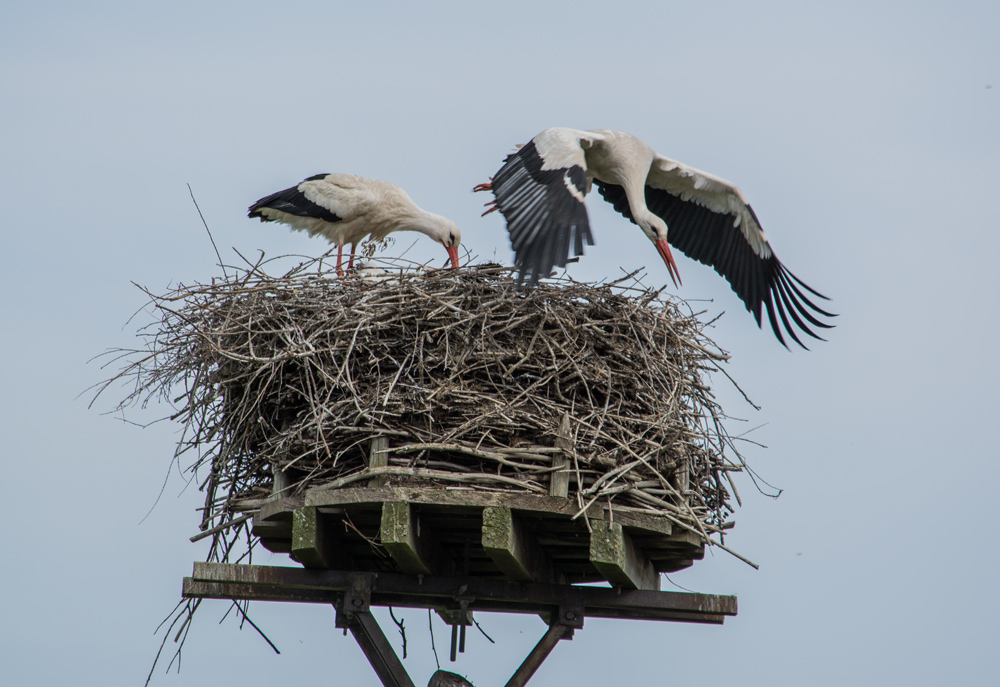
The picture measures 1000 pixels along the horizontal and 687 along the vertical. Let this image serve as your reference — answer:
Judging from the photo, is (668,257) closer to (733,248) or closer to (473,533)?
(733,248)

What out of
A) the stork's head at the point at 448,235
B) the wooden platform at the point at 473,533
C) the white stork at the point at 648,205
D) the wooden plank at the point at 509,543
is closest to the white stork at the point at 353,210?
the stork's head at the point at 448,235

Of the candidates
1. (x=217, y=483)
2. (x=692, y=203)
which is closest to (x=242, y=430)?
(x=217, y=483)

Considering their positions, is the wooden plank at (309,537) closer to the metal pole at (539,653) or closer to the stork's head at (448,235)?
the metal pole at (539,653)

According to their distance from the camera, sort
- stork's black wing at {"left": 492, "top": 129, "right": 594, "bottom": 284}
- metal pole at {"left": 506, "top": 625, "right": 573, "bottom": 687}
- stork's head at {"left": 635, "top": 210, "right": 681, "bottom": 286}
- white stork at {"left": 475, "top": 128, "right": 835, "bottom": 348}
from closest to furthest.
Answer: metal pole at {"left": 506, "top": 625, "right": 573, "bottom": 687}
stork's black wing at {"left": 492, "top": 129, "right": 594, "bottom": 284}
white stork at {"left": 475, "top": 128, "right": 835, "bottom": 348}
stork's head at {"left": 635, "top": 210, "right": 681, "bottom": 286}

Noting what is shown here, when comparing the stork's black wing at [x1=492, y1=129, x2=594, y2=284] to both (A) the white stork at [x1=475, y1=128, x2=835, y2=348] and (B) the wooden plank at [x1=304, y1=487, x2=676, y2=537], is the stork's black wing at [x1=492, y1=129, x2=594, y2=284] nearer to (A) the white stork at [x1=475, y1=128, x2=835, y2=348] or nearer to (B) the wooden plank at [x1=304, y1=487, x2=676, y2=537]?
(A) the white stork at [x1=475, y1=128, x2=835, y2=348]

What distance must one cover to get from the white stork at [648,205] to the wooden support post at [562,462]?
1.06 metres

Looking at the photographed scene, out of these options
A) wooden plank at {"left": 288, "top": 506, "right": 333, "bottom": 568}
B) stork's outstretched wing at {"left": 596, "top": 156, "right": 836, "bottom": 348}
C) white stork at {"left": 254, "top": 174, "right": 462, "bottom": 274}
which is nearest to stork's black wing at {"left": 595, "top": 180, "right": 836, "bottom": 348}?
stork's outstretched wing at {"left": 596, "top": 156, "right": 836, "bottom": 348}

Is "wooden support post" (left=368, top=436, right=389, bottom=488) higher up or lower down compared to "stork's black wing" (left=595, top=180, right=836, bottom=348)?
lower down

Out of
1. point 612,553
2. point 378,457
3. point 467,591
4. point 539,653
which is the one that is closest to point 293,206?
point 378,457

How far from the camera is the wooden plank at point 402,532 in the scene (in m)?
4.07

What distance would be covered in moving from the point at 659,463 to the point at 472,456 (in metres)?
0.80

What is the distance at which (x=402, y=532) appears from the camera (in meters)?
4.07

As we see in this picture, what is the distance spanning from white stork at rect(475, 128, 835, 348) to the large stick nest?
1.49ft

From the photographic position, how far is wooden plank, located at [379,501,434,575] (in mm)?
4074
